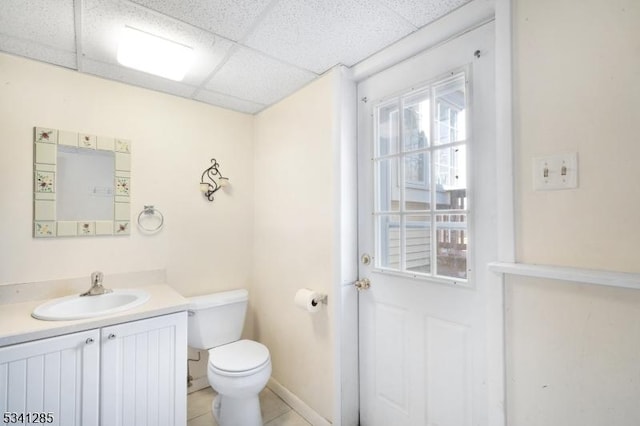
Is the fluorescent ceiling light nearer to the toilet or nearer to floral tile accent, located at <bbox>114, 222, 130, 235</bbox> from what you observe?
floral tile accent, located at <bbox>114, 222, 130, 235</bbox>

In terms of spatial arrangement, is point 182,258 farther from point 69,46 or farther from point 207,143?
point 69,46

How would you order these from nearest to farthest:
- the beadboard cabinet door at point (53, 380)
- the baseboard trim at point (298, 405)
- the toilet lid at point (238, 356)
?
the beadboard cabinet door at point (53, 380) < the toilet lid at point (238, 356) < the baseboard trim at point (298, 405)

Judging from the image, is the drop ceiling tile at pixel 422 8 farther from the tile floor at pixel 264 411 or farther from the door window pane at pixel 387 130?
the tile floor at pixel 264 411

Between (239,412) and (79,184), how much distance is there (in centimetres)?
165

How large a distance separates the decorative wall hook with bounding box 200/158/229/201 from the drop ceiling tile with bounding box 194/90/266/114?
43 cm

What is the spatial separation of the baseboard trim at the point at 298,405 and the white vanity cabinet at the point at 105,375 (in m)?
0.72

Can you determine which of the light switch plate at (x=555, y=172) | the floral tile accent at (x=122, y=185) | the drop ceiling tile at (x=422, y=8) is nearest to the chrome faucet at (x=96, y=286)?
the floral tile accent at (x=122, y=185)

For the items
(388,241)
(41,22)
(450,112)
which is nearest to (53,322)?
(41,22)

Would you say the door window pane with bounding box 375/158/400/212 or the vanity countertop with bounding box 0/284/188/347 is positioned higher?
Answer: the door window pane with bounding box 375/158/400/212

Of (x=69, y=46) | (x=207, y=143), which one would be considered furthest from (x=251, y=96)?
(x=69, y=46)

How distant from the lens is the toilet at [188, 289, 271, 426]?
1.66 meters

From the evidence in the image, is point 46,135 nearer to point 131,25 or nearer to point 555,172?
point 131,25

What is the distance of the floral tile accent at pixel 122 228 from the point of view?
1884 mm

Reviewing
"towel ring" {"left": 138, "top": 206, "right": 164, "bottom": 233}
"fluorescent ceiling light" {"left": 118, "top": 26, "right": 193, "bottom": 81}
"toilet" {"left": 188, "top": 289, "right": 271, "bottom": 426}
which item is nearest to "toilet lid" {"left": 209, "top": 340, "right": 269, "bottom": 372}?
"toilet" {"left": 188, "top": 289, "right": 271, "bottom": 426}
